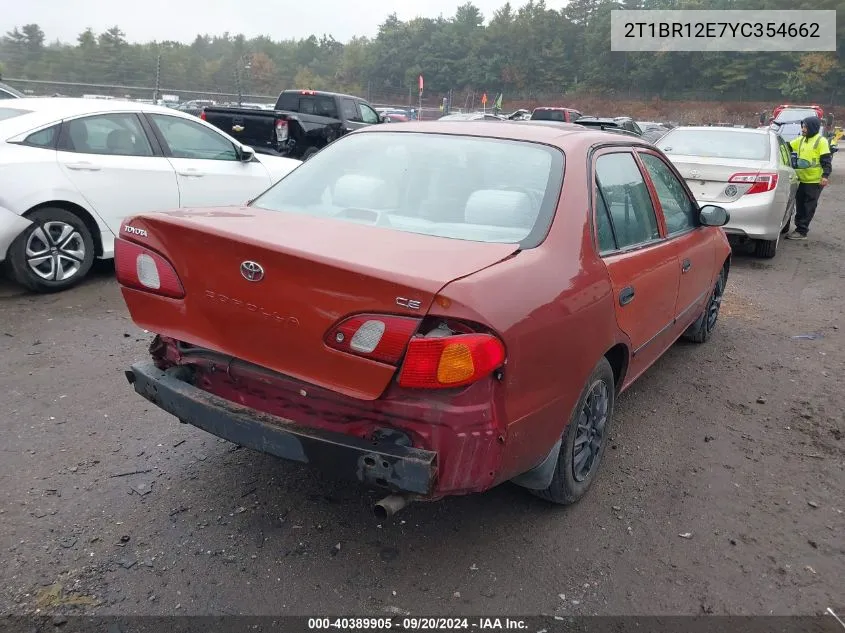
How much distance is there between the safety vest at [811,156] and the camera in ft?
32.2

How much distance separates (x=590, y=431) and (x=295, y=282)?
1599mm

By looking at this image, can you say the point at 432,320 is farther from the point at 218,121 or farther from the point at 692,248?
the point at 218,121

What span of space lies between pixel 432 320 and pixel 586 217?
109 cm

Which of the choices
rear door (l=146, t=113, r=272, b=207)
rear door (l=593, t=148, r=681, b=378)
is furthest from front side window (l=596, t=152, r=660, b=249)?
rear door (l=146, t=113, r=272, b=207)

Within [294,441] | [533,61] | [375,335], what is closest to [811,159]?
[375,335]

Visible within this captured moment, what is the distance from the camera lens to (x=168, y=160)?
21.4 ft

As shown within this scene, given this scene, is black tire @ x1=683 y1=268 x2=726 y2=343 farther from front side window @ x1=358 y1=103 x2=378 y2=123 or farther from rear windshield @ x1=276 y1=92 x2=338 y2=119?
front side window @ x1=358 y1=103 x2=378 y2=123

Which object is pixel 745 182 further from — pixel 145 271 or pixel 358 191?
pixel 145 271

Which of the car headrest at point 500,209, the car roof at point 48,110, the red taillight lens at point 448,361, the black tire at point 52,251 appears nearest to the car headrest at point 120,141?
the car roof at point 48,110

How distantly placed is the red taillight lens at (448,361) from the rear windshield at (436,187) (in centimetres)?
61

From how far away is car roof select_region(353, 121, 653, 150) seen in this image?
3.27 meters

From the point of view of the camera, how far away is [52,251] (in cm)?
572

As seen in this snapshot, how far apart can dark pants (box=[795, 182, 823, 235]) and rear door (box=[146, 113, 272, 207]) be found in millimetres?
8058

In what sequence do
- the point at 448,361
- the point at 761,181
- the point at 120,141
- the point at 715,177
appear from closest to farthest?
1. the point at 448,361
2. the point at 120,141
3. the point at 761,181
4. the point at 715,177
